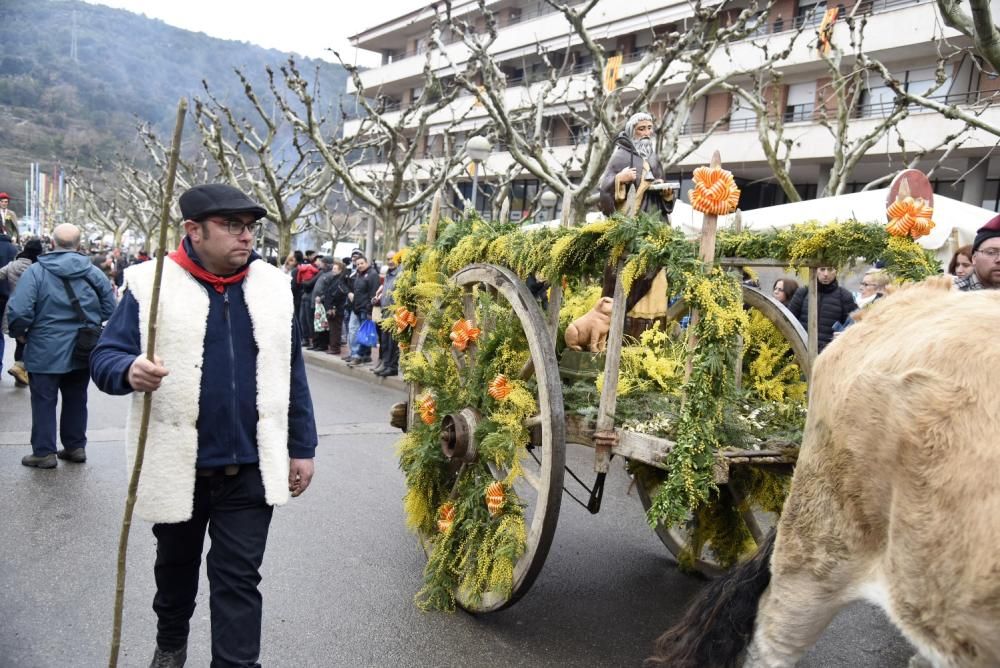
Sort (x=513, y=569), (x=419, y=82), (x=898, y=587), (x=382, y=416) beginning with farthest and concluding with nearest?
(x=419, y=82)
(x=382, y=416)
(x=513, y=569)
(x=898, y=587)

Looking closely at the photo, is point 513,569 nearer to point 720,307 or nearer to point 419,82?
point 720,307

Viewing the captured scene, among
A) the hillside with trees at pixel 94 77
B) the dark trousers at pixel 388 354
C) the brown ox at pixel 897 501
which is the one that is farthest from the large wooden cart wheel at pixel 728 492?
the hillside with trees at pixel 94 77

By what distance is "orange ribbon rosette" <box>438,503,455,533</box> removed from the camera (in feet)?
13.2

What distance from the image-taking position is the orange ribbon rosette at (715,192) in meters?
3.09

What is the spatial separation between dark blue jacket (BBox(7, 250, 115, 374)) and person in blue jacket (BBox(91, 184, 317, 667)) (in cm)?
374

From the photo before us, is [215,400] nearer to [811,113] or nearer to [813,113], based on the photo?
[813,113]

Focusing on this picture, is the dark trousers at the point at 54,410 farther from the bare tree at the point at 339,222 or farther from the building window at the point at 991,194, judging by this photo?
the bare tree at the point at 339,222

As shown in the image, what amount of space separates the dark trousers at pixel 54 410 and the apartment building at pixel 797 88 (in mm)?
11867

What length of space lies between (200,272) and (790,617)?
7.54 feet

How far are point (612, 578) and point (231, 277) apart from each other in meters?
2.84

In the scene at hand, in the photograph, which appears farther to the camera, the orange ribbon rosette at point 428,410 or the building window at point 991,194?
the building window at point 991,194

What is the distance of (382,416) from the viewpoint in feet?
30.1

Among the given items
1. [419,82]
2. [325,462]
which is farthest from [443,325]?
[419,82]

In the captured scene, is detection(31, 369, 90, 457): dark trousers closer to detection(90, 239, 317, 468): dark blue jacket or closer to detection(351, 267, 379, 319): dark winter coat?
detection(90, 239, 317, 468): dark blue jacket
